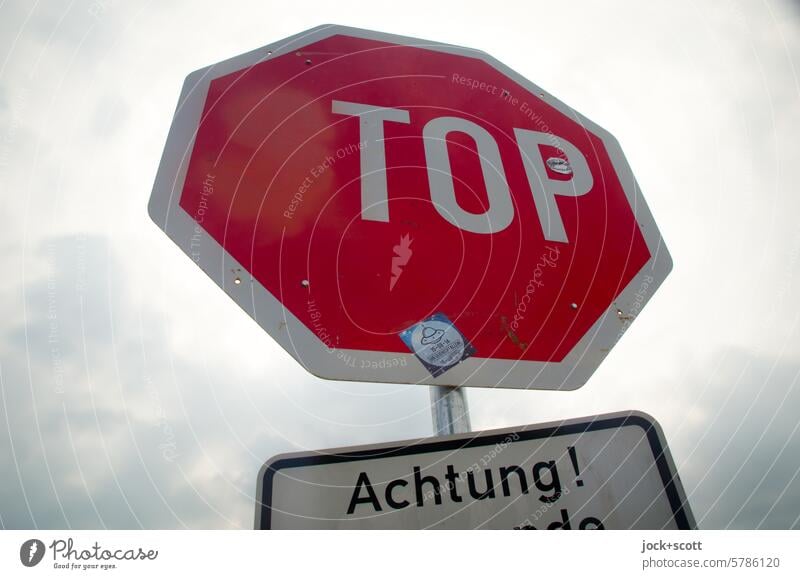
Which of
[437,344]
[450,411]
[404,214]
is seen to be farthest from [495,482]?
[404,214]

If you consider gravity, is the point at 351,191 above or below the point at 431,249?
above

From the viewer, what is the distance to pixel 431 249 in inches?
39.6

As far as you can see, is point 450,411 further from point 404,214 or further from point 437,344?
point 404,214

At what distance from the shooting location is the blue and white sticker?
2.79 feet

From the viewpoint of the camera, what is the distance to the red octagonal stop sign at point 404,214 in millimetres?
867

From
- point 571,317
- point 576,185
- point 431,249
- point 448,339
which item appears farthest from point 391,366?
point 576,185

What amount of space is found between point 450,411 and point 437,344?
0.14m

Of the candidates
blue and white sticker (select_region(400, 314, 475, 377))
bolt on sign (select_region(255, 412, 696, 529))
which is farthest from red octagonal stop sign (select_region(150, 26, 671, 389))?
bolt on sign (select_region(255, 412, 696, 529))

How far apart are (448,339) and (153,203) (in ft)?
2.08

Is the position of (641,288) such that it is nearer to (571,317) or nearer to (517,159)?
(571,317)

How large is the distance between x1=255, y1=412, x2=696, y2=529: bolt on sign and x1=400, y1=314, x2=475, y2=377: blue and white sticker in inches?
5.8

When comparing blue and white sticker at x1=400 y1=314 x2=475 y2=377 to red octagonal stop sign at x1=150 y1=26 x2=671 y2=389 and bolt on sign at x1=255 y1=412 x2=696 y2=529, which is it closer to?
red octagonal stop sign at x1=150 y1=26 x2=671 y2=389

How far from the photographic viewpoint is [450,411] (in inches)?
35.3

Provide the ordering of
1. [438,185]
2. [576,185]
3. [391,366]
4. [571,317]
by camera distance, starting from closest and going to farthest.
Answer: [391,366] < [571,317] < [438,185] < [576,185]
